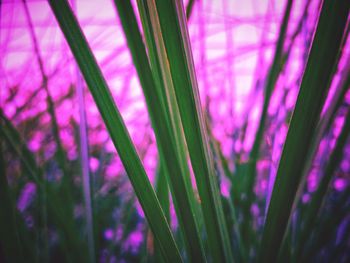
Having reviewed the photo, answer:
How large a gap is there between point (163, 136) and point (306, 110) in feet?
0.27

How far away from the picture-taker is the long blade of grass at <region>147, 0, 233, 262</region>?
0.13m

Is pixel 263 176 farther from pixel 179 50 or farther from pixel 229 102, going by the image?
pixel 179 50

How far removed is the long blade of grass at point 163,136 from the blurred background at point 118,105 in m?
0.13

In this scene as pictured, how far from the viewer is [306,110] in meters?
0.13

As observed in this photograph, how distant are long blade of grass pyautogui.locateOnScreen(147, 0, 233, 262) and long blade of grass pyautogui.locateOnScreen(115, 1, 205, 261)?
11 mm

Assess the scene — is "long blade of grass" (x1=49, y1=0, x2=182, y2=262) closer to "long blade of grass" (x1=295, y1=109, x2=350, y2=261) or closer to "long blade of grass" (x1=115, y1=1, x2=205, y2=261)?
"long blade of grass" (x1=115, y1=1, x2=205, y2=261)

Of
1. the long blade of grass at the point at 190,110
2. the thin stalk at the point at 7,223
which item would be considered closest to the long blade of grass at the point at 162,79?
the long blade of grass at the point at 190,110

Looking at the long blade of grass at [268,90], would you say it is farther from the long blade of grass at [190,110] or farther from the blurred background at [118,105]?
the long blade of grass at [190,110]

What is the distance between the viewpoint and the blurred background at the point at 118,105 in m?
0.35

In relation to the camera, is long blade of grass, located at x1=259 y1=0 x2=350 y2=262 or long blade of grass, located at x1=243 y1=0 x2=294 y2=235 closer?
long blade of grass, located at x1=259 y1=0 x2=350 y2=262

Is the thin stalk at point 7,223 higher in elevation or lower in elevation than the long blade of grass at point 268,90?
lower

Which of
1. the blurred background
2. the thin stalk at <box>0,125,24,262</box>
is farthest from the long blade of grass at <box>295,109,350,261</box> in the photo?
the thin stalk at <box>0,125,24,262</box>

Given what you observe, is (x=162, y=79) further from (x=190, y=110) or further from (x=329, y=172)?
(x=329, y=172)

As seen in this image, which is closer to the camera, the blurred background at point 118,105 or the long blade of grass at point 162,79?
the long blade of grass at point 162,79
